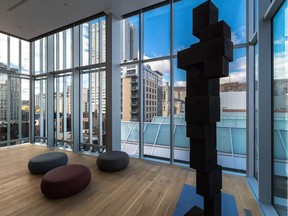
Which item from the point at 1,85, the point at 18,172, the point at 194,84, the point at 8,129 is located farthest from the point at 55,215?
the point at 1,85

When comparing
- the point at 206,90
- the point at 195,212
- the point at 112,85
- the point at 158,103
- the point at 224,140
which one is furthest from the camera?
the point at 112,85

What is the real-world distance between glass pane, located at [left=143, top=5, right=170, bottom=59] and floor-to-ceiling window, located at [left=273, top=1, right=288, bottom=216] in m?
2.46

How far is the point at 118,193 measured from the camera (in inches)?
111

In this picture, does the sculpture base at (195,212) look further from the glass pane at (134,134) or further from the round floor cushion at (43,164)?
the round floor cushion at (43,164)

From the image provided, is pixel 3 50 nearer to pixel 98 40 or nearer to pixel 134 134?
pixel 98 40

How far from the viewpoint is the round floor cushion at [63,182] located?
102 inches

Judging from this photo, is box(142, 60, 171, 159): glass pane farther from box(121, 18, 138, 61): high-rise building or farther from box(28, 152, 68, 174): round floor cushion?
box(28, 152, 68, 174): round floor cushion

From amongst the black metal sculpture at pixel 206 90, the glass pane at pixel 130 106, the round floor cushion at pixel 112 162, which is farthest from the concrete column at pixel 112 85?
the black metal sculpture at pixel 206 90

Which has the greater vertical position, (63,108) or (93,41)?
(93,41)

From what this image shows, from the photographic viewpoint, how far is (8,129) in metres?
6.32

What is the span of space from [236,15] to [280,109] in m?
2.58

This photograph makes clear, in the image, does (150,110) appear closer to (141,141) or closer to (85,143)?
(141,141)

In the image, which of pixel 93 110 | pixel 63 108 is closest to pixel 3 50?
pixel 63 108

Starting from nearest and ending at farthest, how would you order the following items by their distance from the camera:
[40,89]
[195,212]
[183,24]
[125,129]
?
[195,212], [183,24], [125,129], [40,89]
